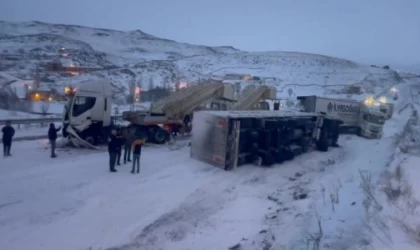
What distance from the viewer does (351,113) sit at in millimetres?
27109

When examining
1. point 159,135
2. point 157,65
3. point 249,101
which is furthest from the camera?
point 157,65

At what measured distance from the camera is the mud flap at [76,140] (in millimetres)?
17453

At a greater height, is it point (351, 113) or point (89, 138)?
point (351, 113)

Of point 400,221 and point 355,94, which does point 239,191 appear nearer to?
point 400,221

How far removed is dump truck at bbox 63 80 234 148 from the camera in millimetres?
17703

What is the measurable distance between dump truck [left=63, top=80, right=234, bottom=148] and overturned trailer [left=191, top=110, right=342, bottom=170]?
15.2 feet

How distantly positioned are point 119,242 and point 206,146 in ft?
25.6

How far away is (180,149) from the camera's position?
18.6 metres

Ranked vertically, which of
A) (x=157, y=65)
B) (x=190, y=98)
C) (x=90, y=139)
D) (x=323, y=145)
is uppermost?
(x=157, y=65)

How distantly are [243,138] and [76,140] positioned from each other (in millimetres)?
8037

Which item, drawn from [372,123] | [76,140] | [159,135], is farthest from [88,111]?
[372,123]

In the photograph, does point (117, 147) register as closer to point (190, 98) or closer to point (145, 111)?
point (145, 111)

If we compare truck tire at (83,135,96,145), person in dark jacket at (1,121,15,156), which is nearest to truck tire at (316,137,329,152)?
truck tire at (83,135,96,145)

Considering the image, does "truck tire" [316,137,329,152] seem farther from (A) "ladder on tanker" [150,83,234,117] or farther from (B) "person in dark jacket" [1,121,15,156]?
(B) "person in dark jacket" [1,121,15,156]
